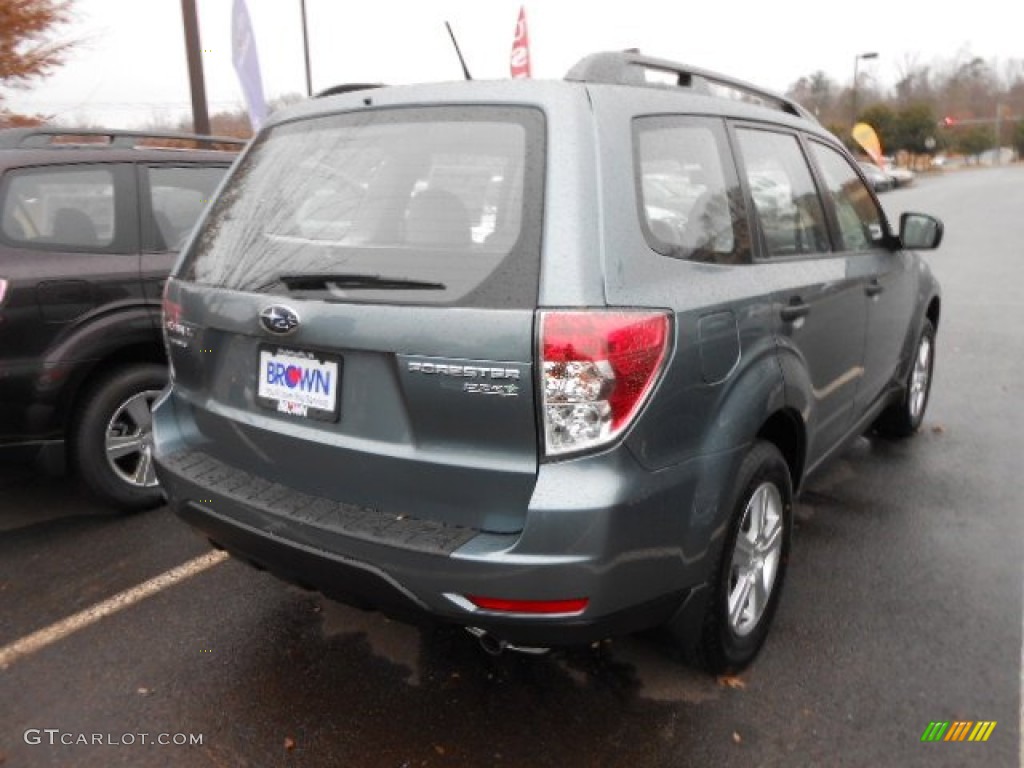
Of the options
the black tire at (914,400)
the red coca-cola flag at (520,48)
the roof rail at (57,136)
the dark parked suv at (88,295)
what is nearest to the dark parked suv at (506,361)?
the dark parked suv at (88,295)

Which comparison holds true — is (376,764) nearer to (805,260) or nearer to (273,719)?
(273,719)

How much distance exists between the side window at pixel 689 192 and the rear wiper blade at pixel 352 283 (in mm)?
616

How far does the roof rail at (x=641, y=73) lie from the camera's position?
237 cm

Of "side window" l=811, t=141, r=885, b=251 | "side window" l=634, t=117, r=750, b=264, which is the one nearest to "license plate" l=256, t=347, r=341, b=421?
"side window" l=634, t=117, r=750, b=264

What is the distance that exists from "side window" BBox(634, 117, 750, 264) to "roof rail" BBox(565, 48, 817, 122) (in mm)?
154

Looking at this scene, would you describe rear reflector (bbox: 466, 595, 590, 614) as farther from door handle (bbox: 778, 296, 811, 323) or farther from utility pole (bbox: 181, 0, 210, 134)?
utility pole (bbox: 181, 0, 210, 134)

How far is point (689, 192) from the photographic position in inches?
99.0

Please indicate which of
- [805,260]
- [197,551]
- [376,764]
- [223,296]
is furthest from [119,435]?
[805,260]

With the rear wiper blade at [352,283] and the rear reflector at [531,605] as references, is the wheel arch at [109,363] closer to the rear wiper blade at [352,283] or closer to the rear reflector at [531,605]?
the rear wiper blade at [352,283]

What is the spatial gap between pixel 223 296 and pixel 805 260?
6.64 ft

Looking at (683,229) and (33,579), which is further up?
(683,229)

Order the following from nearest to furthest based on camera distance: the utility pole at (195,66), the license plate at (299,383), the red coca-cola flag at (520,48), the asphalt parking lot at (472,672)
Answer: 1. the license plate at (299,383)
2. the asphalt parking lot at (472,672)
3. the utility pole at (195,66)
4. the red coca-cola flag at (520,48)

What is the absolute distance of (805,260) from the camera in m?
3.07
